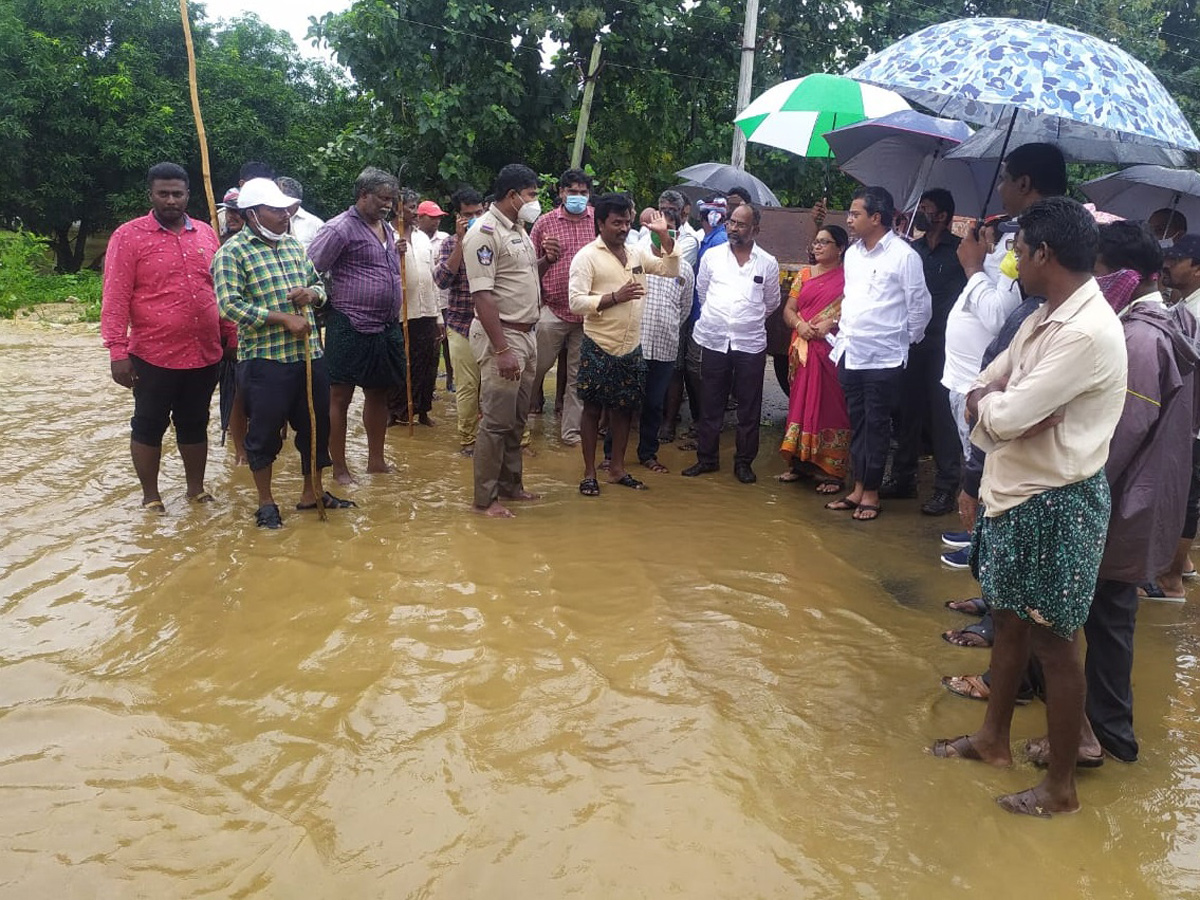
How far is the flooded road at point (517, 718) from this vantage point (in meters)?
2.47

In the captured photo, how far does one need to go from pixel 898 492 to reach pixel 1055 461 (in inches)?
132

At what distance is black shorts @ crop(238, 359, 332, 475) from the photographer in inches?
189

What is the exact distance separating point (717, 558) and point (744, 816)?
215 centimetres

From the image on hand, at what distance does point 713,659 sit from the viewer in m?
3.64

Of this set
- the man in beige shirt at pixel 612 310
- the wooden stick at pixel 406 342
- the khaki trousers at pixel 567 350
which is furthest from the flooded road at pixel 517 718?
the khaki trousers at pixel 567 350

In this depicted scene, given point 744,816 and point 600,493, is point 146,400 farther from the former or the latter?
point 744,816

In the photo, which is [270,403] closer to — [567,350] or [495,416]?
[495,416]

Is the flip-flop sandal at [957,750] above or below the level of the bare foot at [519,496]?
below

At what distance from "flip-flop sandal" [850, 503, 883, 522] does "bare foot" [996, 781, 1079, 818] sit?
2.82 meters

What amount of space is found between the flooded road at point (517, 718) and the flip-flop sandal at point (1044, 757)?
0.04 metres

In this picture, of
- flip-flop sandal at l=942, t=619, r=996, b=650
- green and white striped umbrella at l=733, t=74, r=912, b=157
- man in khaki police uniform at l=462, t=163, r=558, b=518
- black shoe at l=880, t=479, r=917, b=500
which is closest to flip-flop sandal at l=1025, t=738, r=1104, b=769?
flip-flop sandal at l=942, t=619, r=996, b=650

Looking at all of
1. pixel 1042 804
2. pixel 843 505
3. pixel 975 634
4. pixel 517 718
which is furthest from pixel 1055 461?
pixel 843 505

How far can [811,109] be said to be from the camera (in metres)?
6.04

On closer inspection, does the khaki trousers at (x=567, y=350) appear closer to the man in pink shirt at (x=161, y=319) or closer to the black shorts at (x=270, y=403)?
the black shorts at (x=270, y=403)
